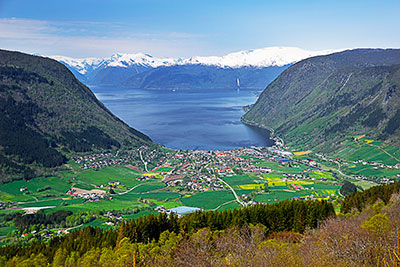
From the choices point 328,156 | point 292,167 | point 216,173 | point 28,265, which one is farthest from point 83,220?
point 328,156

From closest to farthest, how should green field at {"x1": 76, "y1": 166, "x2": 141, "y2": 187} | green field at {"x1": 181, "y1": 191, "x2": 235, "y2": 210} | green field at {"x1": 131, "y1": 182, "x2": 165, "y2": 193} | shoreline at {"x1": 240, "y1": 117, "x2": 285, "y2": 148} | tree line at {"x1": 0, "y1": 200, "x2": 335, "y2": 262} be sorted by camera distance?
tree line at {"x1": 0, "y1": 200, "x2": 335, "y2": 262} < green field at {"x1": 181, "y1": 191, "x2": 235, "y2": 210} < green field at {"x1": 131, "y1": 182, "x2": 165, "y2": 193} < green field at {"x1": 76, "y1": 166, "x2": 141, "y2": 187} < shoreline at {"x1": 240, "y1": 117, "x2": 285, "y2": 148}

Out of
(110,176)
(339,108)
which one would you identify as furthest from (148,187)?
(339,108)

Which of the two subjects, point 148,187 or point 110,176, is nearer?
point 148,187

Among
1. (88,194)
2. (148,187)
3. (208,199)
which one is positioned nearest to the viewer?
(208,199)

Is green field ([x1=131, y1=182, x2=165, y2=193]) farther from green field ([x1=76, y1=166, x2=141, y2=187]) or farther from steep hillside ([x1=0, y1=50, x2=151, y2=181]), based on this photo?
steep hillside ([x1=0, y1=50, x2=151, y2=181])

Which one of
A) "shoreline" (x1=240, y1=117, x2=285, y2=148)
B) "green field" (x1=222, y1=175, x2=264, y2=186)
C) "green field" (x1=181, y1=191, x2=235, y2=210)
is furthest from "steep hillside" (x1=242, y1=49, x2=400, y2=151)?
"green field" (x1=181, y1=191, x2=235, y2=210)

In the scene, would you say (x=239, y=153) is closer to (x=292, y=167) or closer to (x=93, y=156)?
(x=292, y=167)

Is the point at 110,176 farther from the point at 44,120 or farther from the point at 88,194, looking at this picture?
the point at 44,120
